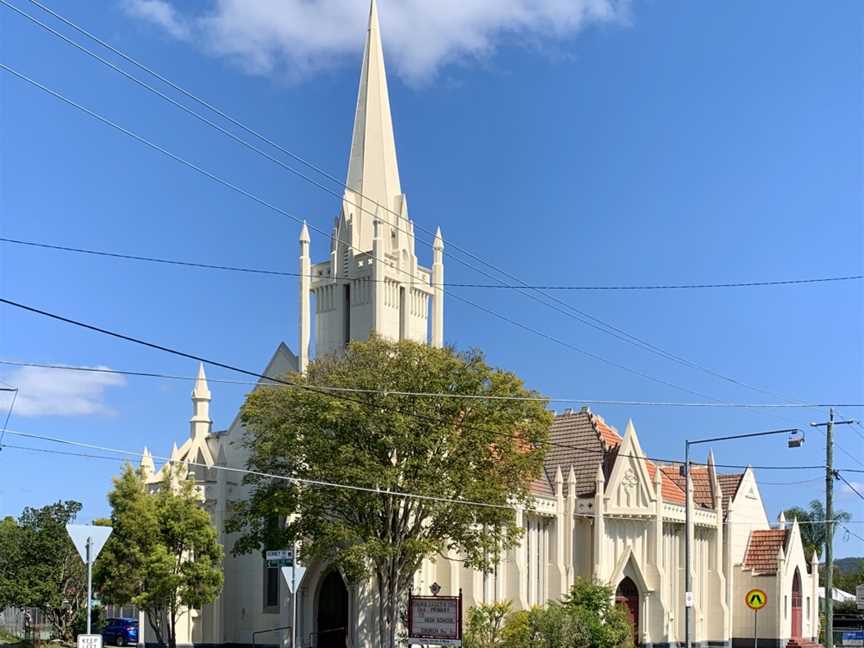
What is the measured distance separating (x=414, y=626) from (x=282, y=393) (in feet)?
49.5

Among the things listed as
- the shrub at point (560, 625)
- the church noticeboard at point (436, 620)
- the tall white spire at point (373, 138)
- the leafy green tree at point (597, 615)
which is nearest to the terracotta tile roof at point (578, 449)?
the leafy green tree at point (597, 615)

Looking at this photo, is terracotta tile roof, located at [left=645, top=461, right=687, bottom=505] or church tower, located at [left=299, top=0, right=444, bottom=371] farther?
terracotta tile roof, located at [left=645, top=461, right=687, bottom=505]

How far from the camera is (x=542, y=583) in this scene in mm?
56656

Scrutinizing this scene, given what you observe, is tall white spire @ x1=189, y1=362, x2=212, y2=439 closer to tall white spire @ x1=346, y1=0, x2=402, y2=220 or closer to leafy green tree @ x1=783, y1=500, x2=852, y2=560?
tall white spire @ x1=346, y1=0, x2=402, y2=220

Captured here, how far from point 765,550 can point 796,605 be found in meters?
3.89

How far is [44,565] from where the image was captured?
162 ft

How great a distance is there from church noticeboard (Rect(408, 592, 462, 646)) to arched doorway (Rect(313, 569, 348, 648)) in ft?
76.6

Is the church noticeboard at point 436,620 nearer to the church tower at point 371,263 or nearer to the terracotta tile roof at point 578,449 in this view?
the church tower at point 371,263

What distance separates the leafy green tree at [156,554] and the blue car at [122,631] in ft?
33.6

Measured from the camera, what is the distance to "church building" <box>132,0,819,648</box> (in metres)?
53.5

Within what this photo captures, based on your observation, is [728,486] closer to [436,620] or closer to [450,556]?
[450,556]

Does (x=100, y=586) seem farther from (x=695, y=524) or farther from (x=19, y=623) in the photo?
(x=695, y=524)

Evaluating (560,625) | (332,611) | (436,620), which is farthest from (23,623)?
(436,620)

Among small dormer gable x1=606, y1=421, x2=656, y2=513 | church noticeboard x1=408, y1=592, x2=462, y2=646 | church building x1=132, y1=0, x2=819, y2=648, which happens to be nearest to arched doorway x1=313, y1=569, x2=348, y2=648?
church building x1=132, y1=0, x2=819, y2=648
